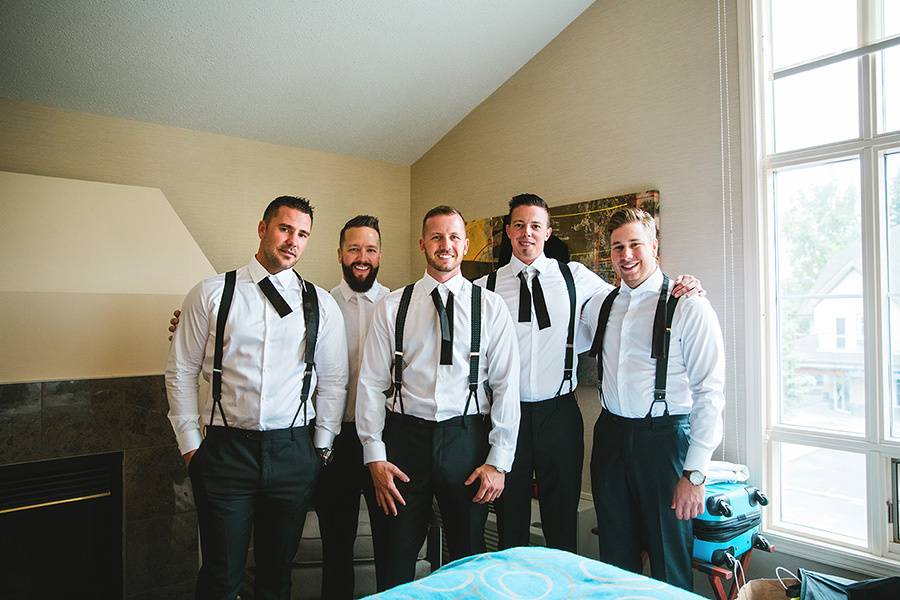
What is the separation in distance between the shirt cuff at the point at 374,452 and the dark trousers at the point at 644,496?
817mm

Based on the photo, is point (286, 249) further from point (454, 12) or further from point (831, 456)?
point (831, 456)

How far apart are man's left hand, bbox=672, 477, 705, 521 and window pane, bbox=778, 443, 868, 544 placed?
40.1 inches

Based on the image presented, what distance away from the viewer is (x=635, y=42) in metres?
3.30

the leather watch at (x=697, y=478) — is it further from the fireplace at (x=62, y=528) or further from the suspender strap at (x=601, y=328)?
the fireplace at (x=62, y=528)

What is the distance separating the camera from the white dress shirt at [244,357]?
2.21m

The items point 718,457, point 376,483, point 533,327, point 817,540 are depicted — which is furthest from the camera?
point 718,457

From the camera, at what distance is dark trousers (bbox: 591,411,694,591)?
2.16 meters

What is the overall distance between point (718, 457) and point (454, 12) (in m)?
2.68

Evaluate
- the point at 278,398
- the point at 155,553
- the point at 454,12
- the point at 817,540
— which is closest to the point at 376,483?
the point at 278,398

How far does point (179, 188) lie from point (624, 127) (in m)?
2.63

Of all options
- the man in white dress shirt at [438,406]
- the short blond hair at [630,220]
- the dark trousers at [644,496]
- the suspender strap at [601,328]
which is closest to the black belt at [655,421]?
the dark trousers at [644,496]

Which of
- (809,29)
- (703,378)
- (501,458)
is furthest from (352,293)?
(809,29)

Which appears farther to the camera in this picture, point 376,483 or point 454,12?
point 454,12

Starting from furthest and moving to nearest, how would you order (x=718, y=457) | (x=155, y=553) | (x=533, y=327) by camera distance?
(x=155, y=553) < (x=718, y=457) < (x=533, y=327)
